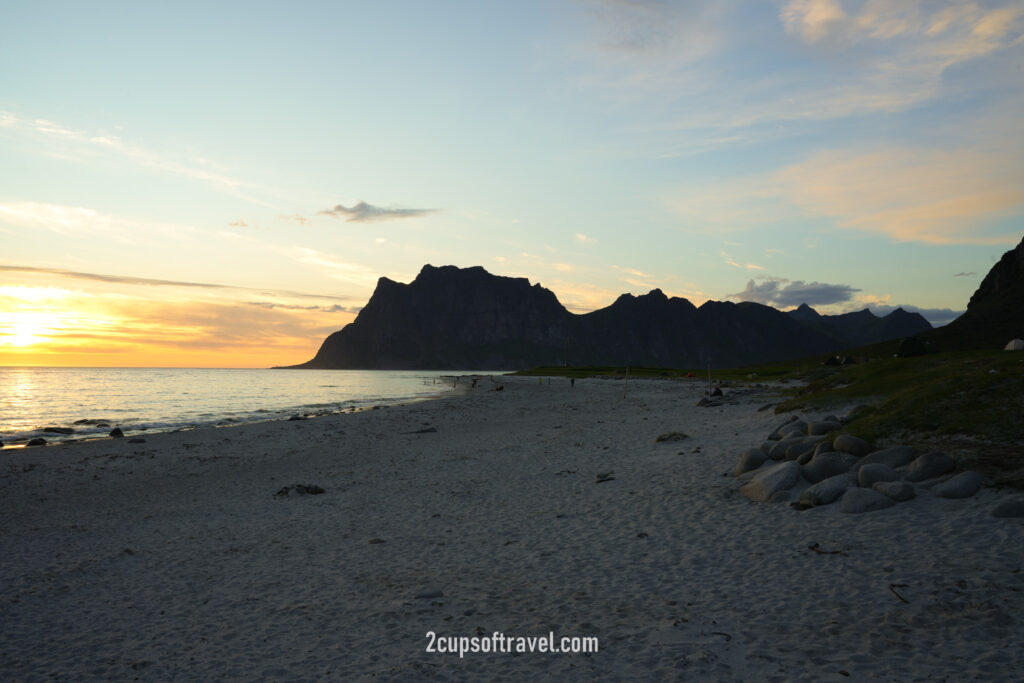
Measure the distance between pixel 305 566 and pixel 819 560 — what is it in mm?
9386

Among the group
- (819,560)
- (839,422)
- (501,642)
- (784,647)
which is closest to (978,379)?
(839,422)

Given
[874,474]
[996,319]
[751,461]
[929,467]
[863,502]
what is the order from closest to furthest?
[863,502]
[929,467]
[874,474]
[751,461]
[996,319]

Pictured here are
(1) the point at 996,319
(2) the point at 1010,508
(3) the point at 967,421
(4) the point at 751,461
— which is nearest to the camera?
(2) the point at 1010,508

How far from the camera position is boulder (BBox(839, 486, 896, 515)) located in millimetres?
10562

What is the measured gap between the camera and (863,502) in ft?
34.9

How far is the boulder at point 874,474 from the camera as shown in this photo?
38.1 feet

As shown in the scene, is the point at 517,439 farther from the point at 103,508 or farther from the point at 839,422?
the point at 103,508

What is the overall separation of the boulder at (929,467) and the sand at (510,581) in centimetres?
115

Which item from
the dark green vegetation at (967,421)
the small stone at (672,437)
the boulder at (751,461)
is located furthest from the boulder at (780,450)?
the small stone at (672,437)

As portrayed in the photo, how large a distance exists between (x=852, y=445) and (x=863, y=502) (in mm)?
3649

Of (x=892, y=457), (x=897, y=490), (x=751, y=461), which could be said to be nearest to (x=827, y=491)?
(x=897, y=490)

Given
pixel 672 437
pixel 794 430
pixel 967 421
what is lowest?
pixel 672 437

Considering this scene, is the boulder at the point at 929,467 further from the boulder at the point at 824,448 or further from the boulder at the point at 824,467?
the boulder at the point at 824,448

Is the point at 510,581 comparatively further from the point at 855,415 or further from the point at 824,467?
the point at 855,415
